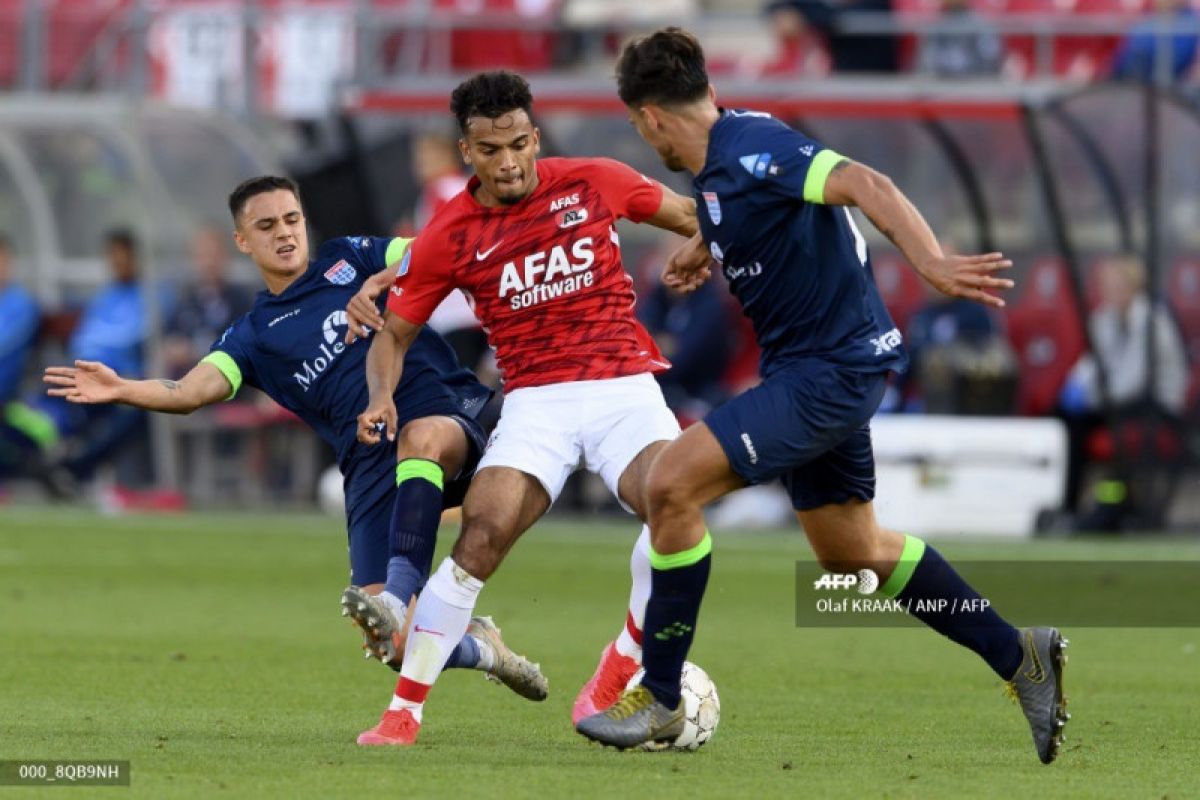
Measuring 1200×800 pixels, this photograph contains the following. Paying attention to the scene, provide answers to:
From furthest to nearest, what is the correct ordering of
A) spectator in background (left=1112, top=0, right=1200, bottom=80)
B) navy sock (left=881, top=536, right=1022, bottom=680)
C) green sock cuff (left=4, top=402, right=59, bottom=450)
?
green sock cuff (left=4, top=402, right=59, bottom=450)
spectator in background (left=1112, top=0, right=1200, bottom=80)
navy sock (left=881, top=536, right=1022, bottom=680)

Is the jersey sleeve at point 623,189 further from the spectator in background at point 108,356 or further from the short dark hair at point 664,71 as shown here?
the spectator in background at point 108,356

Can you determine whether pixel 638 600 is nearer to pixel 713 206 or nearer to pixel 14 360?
pixel 713 206

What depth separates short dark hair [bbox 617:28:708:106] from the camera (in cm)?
753

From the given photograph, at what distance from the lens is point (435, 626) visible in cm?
786

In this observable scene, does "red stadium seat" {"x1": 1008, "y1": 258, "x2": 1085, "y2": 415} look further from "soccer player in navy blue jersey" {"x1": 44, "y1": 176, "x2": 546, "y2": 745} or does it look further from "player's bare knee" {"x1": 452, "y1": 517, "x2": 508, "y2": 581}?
"player's bare knee" {"x1": 452, "y1": 517, "x2": 508, "y2": 581}

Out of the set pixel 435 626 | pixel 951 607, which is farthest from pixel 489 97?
pixel 951 607

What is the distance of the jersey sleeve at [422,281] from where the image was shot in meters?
8.09

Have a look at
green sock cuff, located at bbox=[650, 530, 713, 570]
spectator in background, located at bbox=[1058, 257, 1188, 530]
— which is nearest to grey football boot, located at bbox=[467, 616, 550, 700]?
green sock cuff, located at bbox=[650, 530, 713, 570]

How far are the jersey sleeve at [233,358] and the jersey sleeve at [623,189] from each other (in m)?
1.45

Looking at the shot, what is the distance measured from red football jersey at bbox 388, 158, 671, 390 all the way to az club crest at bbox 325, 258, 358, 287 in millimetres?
753

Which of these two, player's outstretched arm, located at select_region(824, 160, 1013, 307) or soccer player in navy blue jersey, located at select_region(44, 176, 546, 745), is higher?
player's outstretched arm, located at select_region(824, 160, 1013, 307)

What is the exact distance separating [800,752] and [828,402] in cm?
115

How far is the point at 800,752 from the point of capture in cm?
768

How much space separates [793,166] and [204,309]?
13406mm
